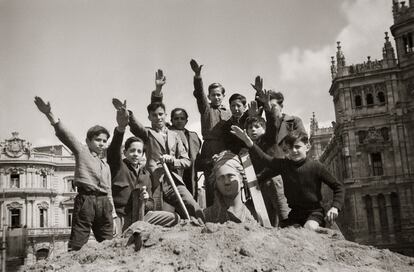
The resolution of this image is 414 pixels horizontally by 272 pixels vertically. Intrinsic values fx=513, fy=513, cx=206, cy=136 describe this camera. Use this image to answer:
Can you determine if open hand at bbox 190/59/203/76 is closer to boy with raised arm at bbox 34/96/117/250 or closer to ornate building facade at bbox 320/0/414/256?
boy with raised arm at bbox 34/96/117/250

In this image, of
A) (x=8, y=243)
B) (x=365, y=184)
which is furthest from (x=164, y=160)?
(x=365, y=184)

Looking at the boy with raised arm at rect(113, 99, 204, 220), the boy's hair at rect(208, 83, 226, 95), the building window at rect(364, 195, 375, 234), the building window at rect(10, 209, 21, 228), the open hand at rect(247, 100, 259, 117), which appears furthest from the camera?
the building window at rect(10, 209, 21, 228)

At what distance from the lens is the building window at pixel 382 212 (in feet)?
132

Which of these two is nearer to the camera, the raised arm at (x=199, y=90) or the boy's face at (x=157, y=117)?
the boy's face at (x=157, y=117)

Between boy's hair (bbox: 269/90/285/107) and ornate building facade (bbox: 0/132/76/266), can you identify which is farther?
ornate building facade (bbox: 0/132/76/266)

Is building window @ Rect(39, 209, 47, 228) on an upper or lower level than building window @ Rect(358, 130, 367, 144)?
lower

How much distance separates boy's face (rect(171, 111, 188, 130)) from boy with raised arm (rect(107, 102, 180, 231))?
73 cm

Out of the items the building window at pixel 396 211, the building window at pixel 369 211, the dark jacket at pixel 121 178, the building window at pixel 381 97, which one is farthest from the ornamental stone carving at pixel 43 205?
the dark jacket at pixel 121 178

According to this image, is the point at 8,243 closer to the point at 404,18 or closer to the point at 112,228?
the point at 112,228

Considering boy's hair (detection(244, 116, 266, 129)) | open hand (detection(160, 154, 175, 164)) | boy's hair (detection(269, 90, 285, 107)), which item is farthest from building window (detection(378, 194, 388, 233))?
open hand (detection(160, 154, 175, 164))

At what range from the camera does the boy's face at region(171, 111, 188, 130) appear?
8219 millimetres

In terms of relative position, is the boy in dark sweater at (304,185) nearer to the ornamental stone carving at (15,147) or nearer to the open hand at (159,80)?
the open hand at (159,80)

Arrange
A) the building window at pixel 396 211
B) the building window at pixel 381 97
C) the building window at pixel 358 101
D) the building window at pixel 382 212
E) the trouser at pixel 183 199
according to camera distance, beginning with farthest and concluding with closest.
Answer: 1. the building window at pixel 358 101
2. the building window at pixel 381 97
3. the building window at pixel 382 212
4. the building window at pixel 396 211
5. the trouser at pixel 183 199

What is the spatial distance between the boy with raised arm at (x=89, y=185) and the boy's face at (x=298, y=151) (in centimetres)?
256
